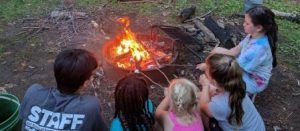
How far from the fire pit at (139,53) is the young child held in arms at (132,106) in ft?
5.53

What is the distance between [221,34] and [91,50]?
224cm

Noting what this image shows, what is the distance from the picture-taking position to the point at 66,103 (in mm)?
3086

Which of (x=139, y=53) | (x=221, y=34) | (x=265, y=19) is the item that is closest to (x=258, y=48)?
(x=265, y=19)

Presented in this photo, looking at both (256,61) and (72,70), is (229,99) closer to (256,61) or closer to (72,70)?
(256,61)

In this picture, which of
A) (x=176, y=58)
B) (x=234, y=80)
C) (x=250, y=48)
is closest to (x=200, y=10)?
(x=176, y=58)

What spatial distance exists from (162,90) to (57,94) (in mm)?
2527

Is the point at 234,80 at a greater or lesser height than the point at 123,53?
greater

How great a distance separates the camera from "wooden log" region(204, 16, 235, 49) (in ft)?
19.7

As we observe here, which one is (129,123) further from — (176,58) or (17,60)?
(17,60)

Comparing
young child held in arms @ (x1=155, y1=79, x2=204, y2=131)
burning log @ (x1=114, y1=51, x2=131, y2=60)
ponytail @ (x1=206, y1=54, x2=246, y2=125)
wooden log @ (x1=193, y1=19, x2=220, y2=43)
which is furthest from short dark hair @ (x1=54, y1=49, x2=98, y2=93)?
wooden log @ (x1=193, y1=19, x2=220, y2=43)

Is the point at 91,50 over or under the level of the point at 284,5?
under

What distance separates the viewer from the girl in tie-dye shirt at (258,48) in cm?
447

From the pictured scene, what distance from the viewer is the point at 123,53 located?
18.2ft

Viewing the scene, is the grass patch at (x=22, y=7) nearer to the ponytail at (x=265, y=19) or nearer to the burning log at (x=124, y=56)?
the burning log at (x=124, y=56)
